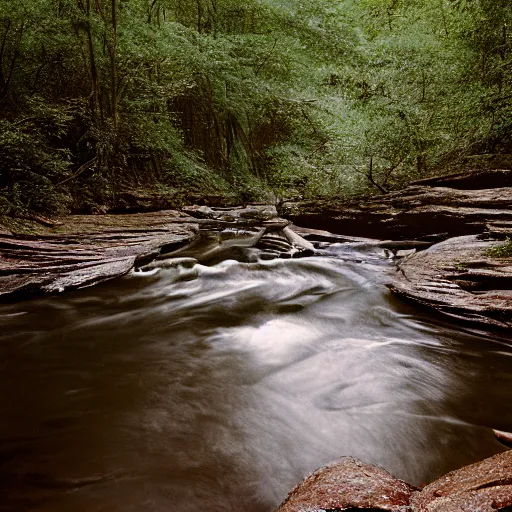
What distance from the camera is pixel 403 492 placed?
1422 millimetres

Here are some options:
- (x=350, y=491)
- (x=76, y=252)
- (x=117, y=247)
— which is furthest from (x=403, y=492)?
(x=117, y=247)

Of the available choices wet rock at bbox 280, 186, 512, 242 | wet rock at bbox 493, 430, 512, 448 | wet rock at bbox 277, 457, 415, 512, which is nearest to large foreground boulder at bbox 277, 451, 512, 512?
wet rock at bbox 277, 457, 415, 512

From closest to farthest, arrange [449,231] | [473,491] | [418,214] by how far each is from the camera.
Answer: [473,491]
[449,231]
[418,214]

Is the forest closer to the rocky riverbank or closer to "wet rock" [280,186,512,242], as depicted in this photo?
the rocky riverbank

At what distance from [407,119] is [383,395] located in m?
7.95

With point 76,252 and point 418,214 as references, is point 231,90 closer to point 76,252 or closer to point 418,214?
point 418,214

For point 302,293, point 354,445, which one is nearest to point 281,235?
point 302,293

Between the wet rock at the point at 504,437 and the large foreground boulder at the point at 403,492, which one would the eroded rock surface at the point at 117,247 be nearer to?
the large foreground boulder at the point at 403,492

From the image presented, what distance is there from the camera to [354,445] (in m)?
2.19

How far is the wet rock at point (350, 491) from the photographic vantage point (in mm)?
1332

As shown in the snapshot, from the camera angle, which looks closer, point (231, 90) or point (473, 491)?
point (473, 491)

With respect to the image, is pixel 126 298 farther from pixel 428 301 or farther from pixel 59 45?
pixel 59 45

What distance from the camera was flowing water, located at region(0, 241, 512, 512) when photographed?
1806mm

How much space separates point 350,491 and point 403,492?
0.68ft
